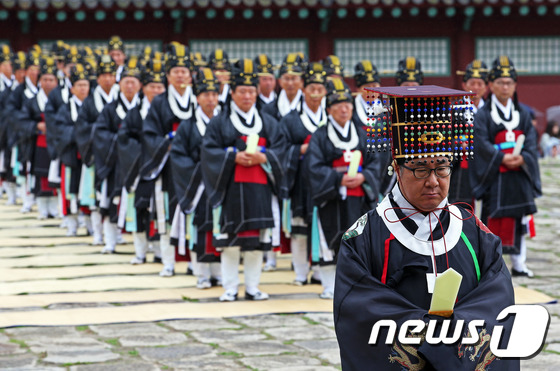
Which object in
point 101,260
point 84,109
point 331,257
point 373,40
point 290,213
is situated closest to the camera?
point 331,257

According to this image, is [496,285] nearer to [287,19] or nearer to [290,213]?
[290,213]

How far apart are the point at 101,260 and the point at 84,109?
2278 mm

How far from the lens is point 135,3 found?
19.8 m

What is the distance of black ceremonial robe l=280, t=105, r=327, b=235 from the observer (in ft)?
33.2

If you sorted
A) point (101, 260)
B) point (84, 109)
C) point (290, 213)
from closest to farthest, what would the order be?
point (290, 213) → point (101, 260) → point (84, 109)

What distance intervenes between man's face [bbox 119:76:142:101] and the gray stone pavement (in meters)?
4.46

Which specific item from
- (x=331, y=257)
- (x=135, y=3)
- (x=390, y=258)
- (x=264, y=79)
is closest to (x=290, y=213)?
(x=331, y=257)

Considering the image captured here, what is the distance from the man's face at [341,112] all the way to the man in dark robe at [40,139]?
6.63 meters

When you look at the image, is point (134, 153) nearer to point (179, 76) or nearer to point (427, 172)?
point (179, 76)

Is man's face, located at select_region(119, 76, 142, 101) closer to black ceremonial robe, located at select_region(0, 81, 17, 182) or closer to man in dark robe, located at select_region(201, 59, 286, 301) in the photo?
man in dark robe, located at select_region(201, 59, 286, 301)

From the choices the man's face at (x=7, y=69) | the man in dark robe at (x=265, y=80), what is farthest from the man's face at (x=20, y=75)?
the man in dark robe at (x=265, y=80)

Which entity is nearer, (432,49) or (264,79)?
(264,79)

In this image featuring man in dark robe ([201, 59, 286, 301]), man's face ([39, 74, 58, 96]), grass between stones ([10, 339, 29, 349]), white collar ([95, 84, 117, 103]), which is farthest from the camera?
man's face ([39, 74, 58, 96])

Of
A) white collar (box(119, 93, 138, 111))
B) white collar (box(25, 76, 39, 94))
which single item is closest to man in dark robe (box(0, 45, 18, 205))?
white collar (box(25, 76, 39, 94))
